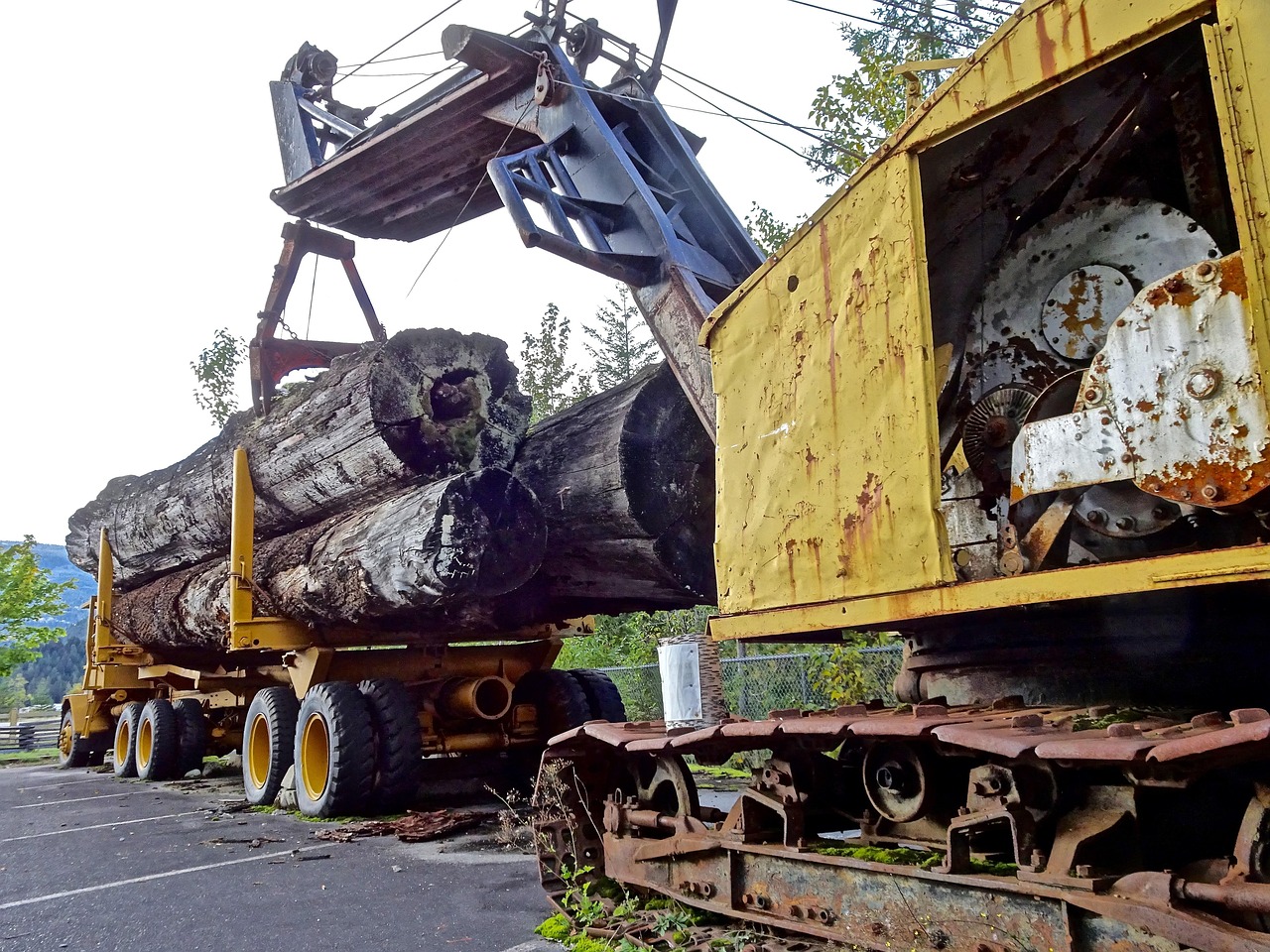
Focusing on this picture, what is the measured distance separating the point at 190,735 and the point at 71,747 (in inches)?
182

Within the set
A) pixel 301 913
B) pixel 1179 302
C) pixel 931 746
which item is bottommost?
pixel 301 913

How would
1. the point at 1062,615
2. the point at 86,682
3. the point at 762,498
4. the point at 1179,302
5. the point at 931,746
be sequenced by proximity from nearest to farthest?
1. the point at 1179,302
2. the point at 931,746
3. the point at 1062,615
4. the point at 762,498
5. the point at 86,682

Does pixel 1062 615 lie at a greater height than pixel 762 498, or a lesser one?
lesser

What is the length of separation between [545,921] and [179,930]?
158 centimetres

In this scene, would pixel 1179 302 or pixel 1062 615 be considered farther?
pixel 1062 615

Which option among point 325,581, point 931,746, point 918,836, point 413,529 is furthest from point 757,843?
point 325,581

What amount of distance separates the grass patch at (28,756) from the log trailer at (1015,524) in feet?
55.7

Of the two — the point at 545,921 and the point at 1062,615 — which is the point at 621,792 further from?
the point at 1062,615

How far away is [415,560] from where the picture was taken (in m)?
5.83

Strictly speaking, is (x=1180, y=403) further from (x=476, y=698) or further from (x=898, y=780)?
(x=476, y=698)

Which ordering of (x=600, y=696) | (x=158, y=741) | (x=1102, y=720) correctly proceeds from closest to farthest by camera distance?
1. (x=1102, y=720)
2. (x=600, y=696)
3. (x=158, y=741)

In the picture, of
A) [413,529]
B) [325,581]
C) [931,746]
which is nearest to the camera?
[931,746]

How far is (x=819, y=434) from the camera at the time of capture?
3117 mm

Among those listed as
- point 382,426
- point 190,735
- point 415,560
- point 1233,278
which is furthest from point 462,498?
point 190,735
